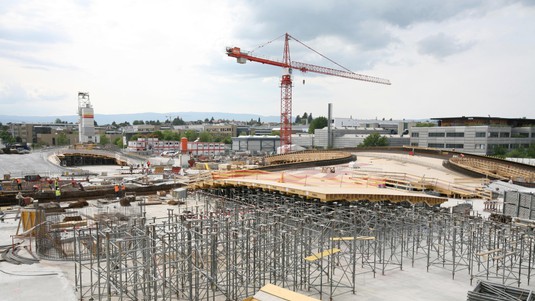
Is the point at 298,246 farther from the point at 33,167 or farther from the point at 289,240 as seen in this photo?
the point at 33,167

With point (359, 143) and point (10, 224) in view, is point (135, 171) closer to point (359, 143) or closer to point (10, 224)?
point (10, 224)

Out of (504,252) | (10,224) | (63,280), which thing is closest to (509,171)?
(504,252)

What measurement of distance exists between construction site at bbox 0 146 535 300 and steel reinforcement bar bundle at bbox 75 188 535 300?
0.08 m

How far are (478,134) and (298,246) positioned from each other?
55.8m

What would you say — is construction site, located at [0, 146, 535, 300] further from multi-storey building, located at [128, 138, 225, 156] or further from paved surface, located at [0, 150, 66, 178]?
multi-storey building, located at [128, 138, 225, 156]

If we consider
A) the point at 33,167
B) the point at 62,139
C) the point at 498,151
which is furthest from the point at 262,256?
the point at 62,139

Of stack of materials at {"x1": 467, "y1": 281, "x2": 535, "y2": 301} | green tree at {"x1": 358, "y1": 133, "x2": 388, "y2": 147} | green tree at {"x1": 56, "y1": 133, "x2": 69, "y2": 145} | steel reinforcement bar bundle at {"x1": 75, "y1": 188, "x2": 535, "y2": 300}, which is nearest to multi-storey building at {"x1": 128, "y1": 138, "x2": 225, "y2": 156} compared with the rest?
green tree at {"x1": 358, "y1": 133, "x2": 388, "y2": 147}

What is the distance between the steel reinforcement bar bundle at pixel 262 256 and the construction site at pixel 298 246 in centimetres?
8

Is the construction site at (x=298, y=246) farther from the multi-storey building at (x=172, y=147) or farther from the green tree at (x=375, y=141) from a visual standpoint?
the multi-storey building at (x=172, y=147)

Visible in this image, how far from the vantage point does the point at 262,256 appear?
1694 centimetres

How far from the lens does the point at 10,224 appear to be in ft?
84.3

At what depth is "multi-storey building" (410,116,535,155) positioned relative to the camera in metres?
63.8

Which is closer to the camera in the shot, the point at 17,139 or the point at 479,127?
the point at 479,127

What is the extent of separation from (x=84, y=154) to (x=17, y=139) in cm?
9238
